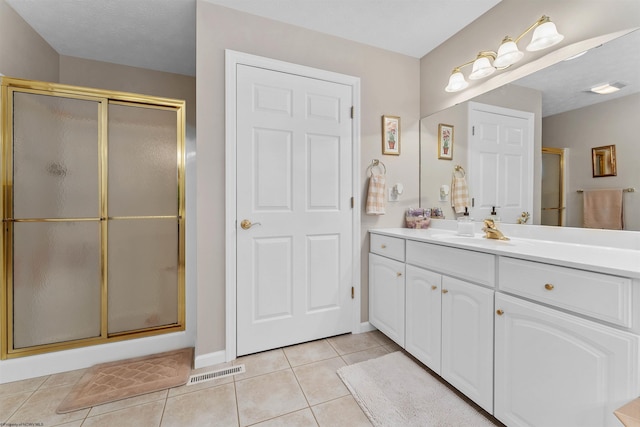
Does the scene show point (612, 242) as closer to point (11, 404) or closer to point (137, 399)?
point (137, 399)

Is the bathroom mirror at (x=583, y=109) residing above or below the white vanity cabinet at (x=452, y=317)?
above

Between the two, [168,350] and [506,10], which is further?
[168,350]

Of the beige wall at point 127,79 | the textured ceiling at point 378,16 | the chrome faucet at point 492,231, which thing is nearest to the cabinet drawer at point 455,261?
the chrome faucet at point 492,231

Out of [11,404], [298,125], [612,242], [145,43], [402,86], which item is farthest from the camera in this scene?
[402,86]

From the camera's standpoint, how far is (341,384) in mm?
1619

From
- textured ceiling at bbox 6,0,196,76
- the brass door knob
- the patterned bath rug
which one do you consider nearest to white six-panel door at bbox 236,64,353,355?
the brass door knob

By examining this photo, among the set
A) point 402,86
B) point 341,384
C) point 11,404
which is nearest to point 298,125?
point 402,86

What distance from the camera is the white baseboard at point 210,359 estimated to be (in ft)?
5.91

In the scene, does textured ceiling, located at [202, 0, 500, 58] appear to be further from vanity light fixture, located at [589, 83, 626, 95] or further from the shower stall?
the shower stall

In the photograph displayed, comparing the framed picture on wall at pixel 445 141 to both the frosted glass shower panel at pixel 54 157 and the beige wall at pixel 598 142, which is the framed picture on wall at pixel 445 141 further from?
the frosted glass shower panel at pixel 54 157

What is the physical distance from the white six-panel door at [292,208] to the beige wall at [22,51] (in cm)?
158

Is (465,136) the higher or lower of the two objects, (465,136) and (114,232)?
the higher

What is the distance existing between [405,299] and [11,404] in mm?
2408

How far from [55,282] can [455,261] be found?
2.65 m
